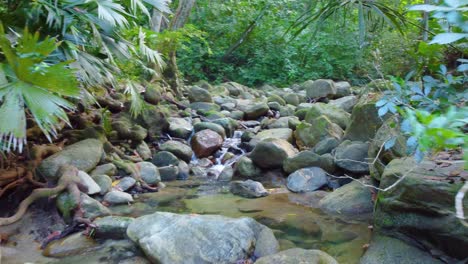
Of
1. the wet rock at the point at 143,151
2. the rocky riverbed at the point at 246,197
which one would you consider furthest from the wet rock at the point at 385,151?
the wet rock at the point at 143,151

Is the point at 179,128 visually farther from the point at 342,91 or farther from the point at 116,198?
the point at 342,91

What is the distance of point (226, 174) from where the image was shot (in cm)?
636

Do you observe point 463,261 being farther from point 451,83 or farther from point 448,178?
point 451,83

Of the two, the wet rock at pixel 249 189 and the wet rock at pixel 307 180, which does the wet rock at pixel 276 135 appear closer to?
the wet rock at pixel 307 180

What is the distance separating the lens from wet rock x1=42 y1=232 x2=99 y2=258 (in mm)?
3518

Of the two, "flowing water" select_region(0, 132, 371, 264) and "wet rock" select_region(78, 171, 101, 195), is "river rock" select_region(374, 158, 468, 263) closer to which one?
"flowing water" select_region(0, 132, 371, 264)

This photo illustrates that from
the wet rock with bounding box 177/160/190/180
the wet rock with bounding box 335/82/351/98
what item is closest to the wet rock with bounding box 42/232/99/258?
the wet rock with bounding box 177/160/190/180

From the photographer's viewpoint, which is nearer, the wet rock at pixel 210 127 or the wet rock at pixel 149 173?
the wet rock at pixel 149 173

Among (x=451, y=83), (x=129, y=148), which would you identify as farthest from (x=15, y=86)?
(x=129, y=148)

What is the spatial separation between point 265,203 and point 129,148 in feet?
8.26

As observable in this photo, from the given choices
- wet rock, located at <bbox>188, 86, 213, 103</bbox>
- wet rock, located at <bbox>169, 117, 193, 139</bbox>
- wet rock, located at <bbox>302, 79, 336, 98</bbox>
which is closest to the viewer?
wet rock, located at <bbox>169, 117, 193, 139</bbox>

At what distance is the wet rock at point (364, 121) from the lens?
5820mm

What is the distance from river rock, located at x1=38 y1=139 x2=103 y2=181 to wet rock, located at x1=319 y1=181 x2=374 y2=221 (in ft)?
9.04

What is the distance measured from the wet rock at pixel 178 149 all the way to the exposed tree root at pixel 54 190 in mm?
2410
